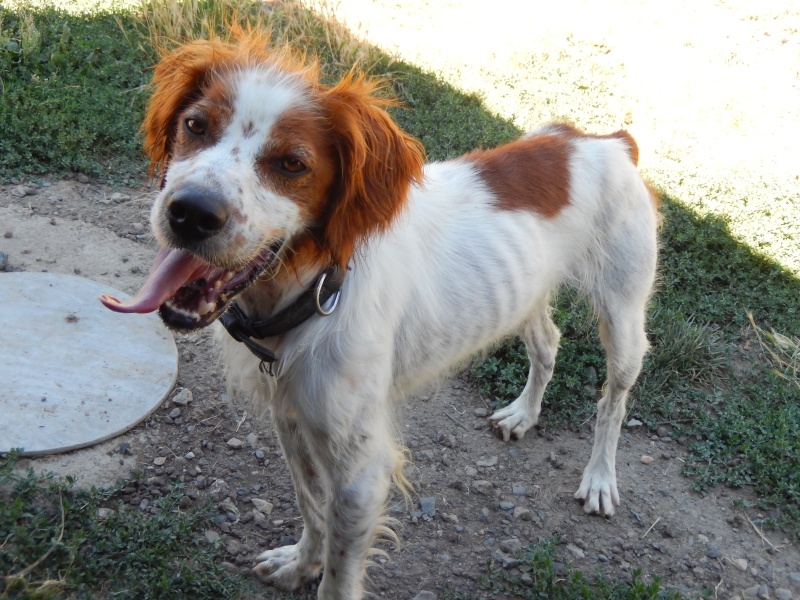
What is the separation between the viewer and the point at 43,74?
551cm

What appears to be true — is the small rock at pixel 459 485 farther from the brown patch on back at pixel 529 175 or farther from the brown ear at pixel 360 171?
the brown ear at pixel 360 171

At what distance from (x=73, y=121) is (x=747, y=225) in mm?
4730

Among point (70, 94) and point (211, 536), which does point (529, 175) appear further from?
point (70, 94)

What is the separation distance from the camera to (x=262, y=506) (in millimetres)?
3141

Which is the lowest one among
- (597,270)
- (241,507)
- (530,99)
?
(241,507)

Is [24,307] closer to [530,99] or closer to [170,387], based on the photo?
[170,387]

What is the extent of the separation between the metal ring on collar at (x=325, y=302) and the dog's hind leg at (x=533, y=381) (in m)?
1.67

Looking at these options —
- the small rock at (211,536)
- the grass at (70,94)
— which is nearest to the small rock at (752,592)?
the small rock at (211,536)

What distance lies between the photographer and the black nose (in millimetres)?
1874

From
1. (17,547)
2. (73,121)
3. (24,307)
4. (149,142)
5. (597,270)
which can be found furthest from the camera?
(73,121)

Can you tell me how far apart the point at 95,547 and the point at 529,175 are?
2.13 meters

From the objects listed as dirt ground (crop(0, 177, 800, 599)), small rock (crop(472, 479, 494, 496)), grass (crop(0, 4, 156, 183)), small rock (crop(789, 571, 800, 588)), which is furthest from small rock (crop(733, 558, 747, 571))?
grass (crop(0, 4, 156, 183))

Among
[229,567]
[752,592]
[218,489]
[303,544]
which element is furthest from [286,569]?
[752,592]

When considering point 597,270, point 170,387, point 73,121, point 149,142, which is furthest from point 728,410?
point 73,121
